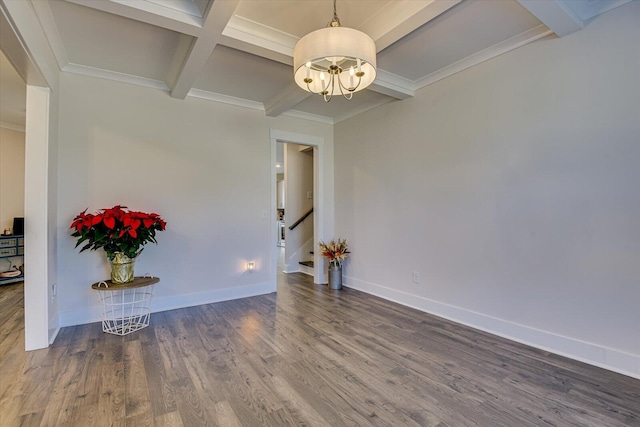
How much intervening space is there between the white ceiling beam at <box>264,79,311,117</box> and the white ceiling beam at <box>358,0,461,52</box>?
44.8 inches

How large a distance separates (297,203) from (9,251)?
15.7ft

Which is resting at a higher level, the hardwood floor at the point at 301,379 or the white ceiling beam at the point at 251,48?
the white ceiling beam at the point at 251,48

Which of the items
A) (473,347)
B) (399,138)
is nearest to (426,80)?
(399,138)

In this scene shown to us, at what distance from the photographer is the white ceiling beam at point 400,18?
2119mm

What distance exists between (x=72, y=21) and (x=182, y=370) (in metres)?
2.82

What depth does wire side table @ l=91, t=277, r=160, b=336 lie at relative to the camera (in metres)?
3.05

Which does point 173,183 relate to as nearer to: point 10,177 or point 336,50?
point 336,50

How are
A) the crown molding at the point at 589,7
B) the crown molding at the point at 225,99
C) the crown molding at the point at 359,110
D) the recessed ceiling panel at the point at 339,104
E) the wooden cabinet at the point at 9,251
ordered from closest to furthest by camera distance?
the crown molding at the point at 589,7
the crown molding at the point at 225,99
the recessed ceiling panel at the point at 339,104
the crown molding at the point at 359,110
the wooden cabinet at the point at 9,251

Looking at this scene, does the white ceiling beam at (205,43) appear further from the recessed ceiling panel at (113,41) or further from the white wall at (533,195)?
the white wall at (533,195)

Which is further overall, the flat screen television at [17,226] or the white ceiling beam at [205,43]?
the flat screen television at [17,226]

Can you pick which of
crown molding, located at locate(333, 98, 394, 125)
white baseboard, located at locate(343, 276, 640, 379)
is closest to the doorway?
crown molding, located at locate(333, 98, 394, 125)

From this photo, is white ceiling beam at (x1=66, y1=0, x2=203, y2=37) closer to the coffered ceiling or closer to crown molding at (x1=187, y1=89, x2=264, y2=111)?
the coffered ceiling

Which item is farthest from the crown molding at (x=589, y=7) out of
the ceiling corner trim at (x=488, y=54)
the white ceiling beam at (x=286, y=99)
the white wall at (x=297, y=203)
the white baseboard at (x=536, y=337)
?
the white wall at (x=297, y=203)

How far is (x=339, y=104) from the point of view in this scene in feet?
14.3
